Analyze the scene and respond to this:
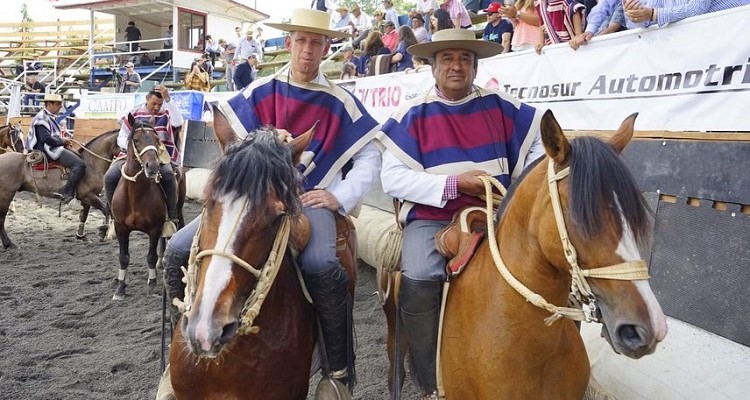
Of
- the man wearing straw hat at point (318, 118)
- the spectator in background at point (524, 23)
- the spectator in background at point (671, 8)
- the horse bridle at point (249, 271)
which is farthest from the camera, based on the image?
the spectator in background at point (524, 23)

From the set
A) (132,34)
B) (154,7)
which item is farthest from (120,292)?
(132,34)

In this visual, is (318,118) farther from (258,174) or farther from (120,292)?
(120,292)

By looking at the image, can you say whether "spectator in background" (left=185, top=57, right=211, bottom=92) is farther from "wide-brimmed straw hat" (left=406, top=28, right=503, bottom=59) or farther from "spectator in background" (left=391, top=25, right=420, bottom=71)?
"wide-brimmed straw hat" (left=406, top=28, right=503, bottom=59)

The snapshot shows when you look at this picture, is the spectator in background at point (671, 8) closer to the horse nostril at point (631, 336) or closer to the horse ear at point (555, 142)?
the horse ear at point (555, 142)

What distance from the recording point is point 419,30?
37.0 feet

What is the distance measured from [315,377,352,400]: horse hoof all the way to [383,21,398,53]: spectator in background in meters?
9.23

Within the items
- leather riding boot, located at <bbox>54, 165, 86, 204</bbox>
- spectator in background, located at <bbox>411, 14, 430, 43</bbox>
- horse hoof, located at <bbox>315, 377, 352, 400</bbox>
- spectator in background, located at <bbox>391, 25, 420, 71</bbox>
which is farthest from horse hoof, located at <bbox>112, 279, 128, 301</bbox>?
spectator in background, located at <bbox>411, 14, 430, 43</bbox>

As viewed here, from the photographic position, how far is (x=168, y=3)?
1008 inches

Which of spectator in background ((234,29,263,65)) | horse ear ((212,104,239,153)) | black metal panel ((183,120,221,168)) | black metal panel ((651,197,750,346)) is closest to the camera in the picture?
horse ear ((212,104,239,153))

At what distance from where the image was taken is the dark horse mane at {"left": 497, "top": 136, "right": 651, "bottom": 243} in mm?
1930

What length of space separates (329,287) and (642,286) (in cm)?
148

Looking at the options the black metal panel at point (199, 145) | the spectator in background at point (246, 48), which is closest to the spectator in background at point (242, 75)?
the black metal panel at point (199, 145)

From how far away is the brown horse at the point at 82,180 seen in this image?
989cm

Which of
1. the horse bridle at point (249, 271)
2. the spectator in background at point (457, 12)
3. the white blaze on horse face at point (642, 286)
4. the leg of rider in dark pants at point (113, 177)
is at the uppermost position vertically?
the spectator in background at point (457, 12)
